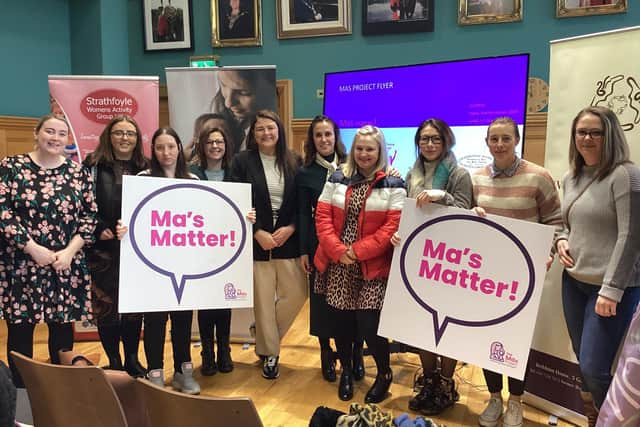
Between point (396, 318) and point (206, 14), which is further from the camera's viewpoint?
point (206, 14)

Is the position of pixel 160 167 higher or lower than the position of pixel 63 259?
higher

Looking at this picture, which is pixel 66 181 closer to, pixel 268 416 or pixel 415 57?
pixel 268 416

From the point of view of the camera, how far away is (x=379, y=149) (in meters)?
2.60

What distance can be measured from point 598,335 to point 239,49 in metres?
4.57

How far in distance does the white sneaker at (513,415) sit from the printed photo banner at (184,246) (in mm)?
1371

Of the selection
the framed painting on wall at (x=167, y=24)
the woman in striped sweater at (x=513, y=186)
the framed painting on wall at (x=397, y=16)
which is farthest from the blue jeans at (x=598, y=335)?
the framed painting on wall at (x=167, y=24)

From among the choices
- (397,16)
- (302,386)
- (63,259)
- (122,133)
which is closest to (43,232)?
(63,259)

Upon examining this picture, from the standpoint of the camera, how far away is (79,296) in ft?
8.58

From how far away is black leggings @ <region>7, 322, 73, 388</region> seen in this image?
8.45 feet

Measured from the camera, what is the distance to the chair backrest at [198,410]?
3.96ft

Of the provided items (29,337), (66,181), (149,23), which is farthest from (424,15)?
(29,337)

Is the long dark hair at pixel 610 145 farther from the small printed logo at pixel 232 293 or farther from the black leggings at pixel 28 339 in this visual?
the black leggings at pixel 28 339

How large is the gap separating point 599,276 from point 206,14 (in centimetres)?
483

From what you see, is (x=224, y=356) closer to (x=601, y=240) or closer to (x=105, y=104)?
(x=105, y=104)
